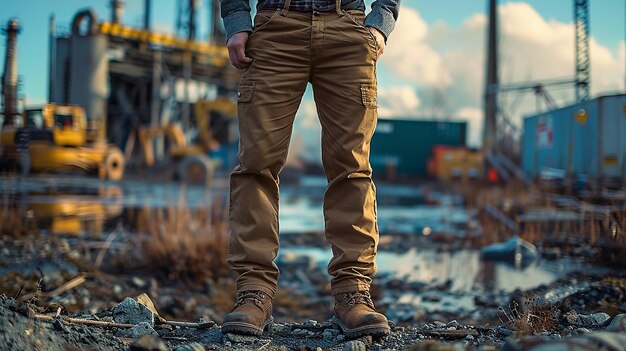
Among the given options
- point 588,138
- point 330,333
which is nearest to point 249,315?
point 330,333

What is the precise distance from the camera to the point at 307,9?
2484 mm

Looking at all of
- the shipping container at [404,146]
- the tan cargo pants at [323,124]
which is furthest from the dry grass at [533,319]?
the shipping container at [404,146]

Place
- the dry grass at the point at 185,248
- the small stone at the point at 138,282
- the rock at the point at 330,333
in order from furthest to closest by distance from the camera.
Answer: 1. the dry grass at the point at 185,248
2. the small stone at the point at 138,282
3. the rock at the point at 330,333

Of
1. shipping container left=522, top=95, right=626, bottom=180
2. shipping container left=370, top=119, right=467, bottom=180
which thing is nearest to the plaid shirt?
shipping container left=522, top=95, right=626, bottom=180

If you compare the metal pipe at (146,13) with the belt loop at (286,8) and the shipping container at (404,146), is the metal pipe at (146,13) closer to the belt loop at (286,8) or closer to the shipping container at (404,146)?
the shipping container at (404,146)

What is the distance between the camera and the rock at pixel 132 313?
2480mm

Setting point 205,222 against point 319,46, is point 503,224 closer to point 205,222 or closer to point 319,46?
point 205,222

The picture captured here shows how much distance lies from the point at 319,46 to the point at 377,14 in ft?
0.85

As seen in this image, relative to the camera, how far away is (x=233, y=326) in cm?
229

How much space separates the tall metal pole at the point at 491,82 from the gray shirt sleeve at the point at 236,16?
16.0m

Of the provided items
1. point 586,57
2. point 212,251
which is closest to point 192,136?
point 586,57

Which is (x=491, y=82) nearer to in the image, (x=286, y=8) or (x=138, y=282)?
(x=138, y=282)

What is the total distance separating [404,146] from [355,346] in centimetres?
2575

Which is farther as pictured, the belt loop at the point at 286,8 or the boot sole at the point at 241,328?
the belt loop at the point at 286,8
